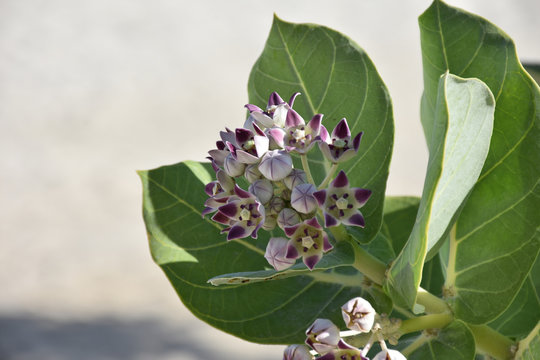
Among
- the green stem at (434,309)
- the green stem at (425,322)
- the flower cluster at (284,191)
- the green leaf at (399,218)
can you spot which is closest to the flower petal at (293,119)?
the flower cluster at (284,191)

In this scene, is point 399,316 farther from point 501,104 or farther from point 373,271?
point 501,104

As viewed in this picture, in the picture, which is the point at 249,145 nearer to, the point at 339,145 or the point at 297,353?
the point at 339,145

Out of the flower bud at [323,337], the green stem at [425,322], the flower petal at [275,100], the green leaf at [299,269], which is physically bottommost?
the green stem at [425,322]

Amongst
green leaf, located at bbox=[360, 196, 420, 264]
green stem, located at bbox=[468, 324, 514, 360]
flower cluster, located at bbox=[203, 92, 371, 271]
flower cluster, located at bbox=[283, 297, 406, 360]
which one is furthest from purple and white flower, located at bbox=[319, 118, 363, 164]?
green leaf, located at bbox=[360, 196, 420, 264]

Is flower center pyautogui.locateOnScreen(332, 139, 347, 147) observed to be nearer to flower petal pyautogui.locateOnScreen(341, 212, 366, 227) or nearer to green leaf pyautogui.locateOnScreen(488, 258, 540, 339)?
flower petal pyautogui.locateOnScreen(341, 212, 366, 227)

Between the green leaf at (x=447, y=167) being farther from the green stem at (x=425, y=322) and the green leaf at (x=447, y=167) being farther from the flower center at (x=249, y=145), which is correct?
the flower center at (x=249, y=145)

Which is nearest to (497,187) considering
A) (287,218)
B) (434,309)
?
(434,309)

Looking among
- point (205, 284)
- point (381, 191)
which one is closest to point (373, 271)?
point (381, 191)
